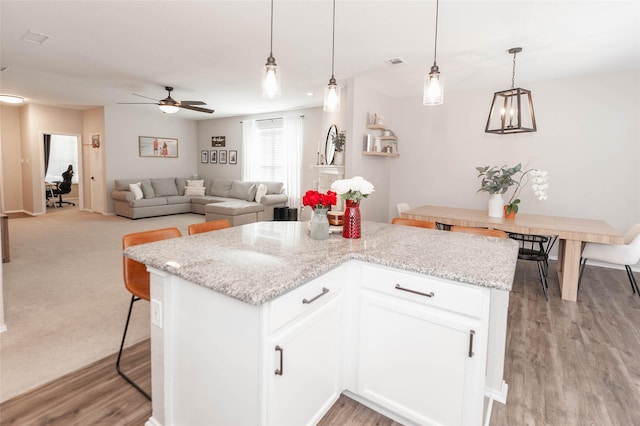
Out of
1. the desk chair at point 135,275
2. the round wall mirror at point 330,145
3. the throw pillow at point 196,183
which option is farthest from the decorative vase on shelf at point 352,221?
the throw pillow at point 196,183

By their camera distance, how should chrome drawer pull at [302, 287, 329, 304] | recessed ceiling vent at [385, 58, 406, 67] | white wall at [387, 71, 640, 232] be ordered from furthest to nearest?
white wall at [387, 71, 640, 232] < recessed ceiling vent at [385, 58, 406, 67] < chrome drawer pull at [302, 287, 329, 304]

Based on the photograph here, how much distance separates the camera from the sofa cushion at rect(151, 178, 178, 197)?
817 centimetres

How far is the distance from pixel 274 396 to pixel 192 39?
11.8ft

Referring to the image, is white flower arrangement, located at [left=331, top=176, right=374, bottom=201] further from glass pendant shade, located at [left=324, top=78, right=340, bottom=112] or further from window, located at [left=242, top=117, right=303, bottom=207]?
window, located at [left=242, top=117, right=303, bottom=207]

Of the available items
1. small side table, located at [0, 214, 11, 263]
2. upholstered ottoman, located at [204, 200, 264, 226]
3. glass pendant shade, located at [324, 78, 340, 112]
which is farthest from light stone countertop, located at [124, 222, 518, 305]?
upholstered ottoman, located at [204, 200, 264, 226]

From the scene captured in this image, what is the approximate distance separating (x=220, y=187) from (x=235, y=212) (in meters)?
2.42

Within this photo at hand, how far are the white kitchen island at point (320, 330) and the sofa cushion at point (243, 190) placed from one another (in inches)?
234

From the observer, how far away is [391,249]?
5.82 ft

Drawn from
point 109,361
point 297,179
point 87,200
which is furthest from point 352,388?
point 87,200

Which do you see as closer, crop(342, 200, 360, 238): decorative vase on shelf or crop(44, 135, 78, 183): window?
crop(342, 200, 360, 238): decorative vase on shelf

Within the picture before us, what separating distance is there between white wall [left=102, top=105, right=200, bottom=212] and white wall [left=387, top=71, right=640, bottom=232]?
20.4 feet

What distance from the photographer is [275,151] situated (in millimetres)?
8086

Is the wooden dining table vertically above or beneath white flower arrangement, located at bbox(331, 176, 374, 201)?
beneath

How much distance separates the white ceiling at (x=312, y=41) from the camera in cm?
280
